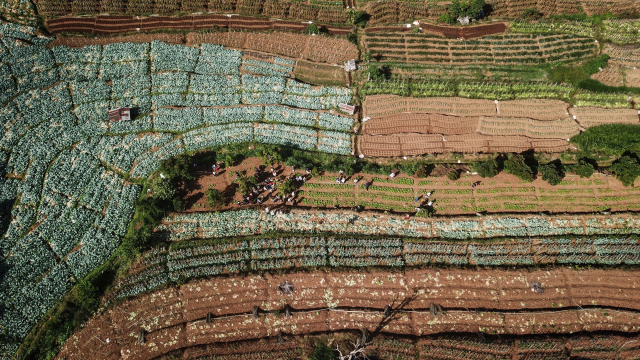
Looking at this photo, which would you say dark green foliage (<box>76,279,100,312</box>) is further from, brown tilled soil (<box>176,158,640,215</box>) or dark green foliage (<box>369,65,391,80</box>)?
dark green foliage (<box>369,65,391,80</box>)

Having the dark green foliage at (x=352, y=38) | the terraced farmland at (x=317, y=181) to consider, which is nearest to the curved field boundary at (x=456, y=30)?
the terraced farmland at (x=317, y=181)

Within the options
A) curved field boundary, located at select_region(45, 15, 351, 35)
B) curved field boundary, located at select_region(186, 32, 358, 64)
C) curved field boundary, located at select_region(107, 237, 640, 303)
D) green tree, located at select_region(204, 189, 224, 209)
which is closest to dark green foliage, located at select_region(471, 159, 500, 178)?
curved field boundary, located at select_region(107, 237, 640, 303)

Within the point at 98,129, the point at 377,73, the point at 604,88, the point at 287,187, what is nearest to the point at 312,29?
the point at 377,73

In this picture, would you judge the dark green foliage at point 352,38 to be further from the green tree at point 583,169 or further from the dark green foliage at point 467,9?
the green tree at point 583,169

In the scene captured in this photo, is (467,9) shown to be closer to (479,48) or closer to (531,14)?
(479,48)

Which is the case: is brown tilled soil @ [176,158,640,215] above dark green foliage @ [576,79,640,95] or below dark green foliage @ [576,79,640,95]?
below
